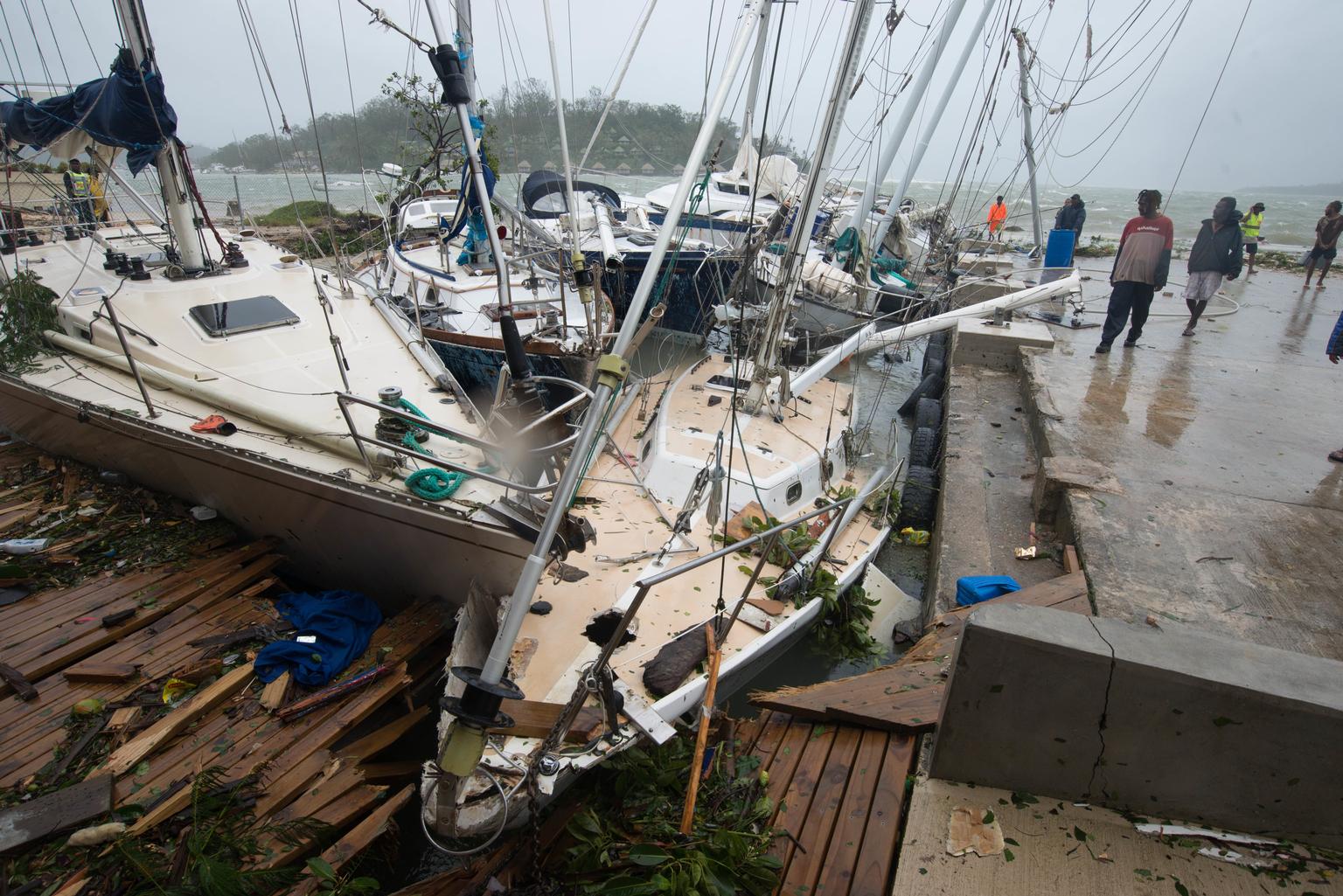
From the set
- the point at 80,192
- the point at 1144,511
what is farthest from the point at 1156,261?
the point at 80,192

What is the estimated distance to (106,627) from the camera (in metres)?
4.58

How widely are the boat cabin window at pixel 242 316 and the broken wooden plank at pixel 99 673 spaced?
10.7 ft

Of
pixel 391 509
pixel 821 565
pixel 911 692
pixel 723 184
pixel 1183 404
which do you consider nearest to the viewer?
pixel 911 692

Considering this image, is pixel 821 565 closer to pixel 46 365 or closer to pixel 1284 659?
pixel 1284 659

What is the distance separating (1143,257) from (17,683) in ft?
36.1

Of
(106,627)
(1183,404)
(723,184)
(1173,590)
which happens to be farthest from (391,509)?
(723,184)

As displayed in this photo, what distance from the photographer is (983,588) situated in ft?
15.8

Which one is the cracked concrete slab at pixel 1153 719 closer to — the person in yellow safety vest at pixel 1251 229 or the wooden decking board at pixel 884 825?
the wooden decking board at pixel 884 825

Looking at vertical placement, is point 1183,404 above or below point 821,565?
above

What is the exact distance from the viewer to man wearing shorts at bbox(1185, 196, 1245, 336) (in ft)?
26.7

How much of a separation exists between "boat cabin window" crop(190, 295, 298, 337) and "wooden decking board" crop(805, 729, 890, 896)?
21.6 ft

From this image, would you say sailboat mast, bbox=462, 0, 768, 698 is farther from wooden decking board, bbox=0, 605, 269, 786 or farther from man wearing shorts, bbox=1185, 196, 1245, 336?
man wearing shorts, bbox=1185, 196, 1245, 336

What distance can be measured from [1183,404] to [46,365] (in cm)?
1165

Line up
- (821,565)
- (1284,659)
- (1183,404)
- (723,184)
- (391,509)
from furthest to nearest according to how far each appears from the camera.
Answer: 1. (723,184)
2. (1183,404)
3. (821,565)
4. (391,509)
5. (1284,659)
